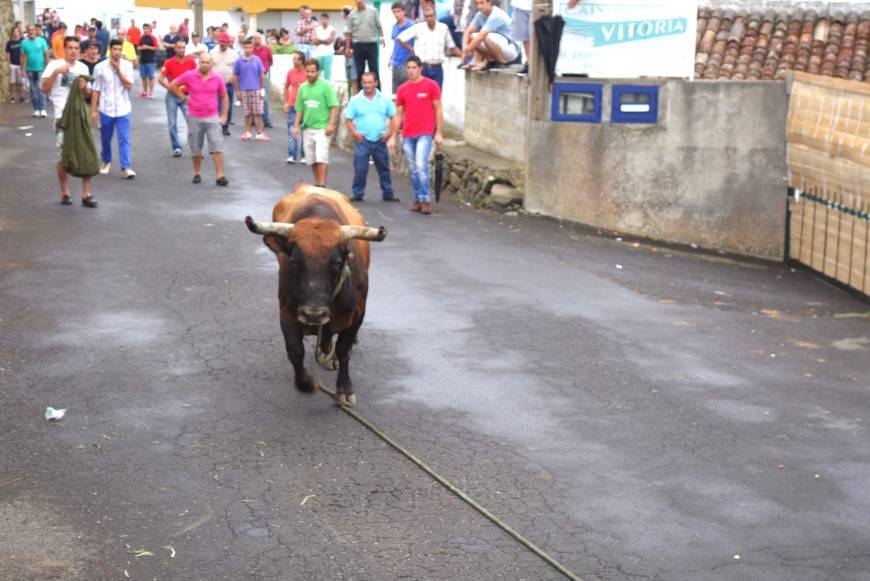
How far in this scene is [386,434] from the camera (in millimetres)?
8719

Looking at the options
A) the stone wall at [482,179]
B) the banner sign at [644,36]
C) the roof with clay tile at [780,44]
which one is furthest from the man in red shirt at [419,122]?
the roof with clay tile at [780,44]

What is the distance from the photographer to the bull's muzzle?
27.4ft

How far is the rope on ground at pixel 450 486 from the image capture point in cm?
669

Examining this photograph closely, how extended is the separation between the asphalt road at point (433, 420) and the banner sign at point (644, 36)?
3.13 meters

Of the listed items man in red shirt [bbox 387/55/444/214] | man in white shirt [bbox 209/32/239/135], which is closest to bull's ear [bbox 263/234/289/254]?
man in red shirt [bbox 387/55/444/214]

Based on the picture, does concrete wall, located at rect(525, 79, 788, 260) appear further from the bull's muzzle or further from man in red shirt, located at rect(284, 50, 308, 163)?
the bull's muzzle

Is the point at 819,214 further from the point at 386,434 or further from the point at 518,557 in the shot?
the point at 518,557

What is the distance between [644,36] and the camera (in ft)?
57.1

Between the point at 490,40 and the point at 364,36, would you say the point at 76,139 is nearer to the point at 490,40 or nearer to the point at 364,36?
the point at 490,40

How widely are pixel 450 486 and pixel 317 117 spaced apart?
39.3 ft

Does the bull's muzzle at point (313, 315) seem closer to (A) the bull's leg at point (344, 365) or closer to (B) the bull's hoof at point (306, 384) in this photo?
(A) the bull's leg at point (344, 365)

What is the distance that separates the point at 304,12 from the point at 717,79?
49.0 ft

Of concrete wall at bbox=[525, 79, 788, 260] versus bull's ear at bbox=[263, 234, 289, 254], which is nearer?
bull's ear at bbox=[263, 234, 289, 254]

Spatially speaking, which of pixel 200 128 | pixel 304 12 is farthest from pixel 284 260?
pixel 304 12
